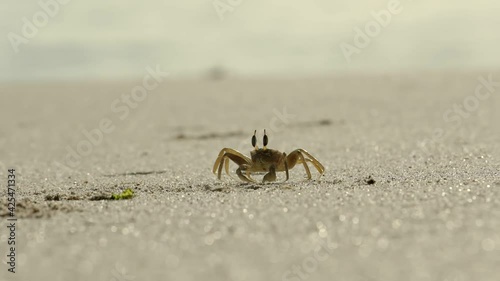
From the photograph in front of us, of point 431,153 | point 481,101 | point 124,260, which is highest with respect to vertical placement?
point 481,101

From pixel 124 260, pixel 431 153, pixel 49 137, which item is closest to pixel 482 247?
pixel 124 260

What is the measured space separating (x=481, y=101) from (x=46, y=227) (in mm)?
11044

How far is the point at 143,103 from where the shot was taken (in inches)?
664

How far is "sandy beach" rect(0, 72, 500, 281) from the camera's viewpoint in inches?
139

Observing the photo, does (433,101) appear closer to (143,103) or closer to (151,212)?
(143,103)
